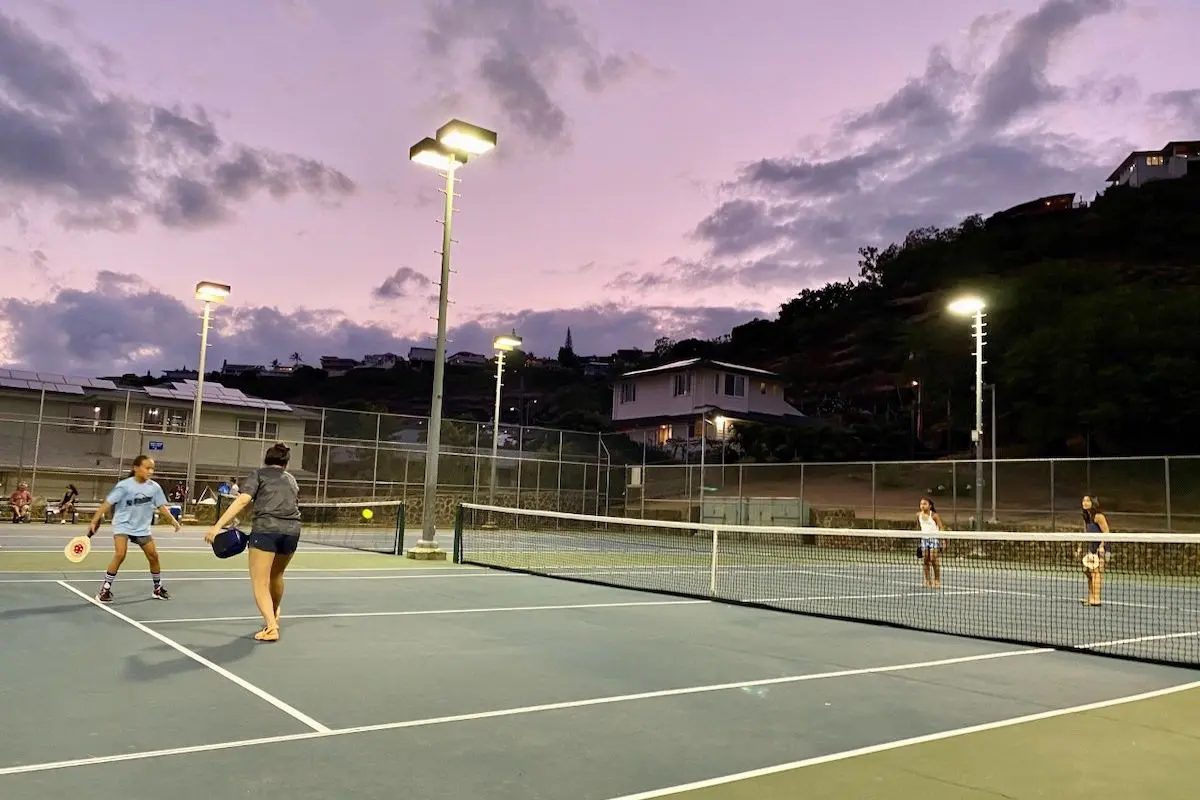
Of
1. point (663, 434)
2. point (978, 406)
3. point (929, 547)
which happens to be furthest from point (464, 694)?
point (663, 434)

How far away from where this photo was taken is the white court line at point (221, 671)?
16.8 feet

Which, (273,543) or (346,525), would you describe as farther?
(346,525)

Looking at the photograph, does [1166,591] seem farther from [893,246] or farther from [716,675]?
[893,246]

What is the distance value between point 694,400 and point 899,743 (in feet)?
187

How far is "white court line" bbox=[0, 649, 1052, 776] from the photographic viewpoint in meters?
4.24

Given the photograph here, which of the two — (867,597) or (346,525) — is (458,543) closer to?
(867,597)

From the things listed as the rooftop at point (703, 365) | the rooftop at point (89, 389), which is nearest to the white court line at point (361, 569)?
the rooftop at point (89, 389)

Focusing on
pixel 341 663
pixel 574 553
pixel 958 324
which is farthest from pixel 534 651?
pixel 958 324

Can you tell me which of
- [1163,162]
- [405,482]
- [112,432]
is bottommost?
[405,482]

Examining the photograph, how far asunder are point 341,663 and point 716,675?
9.37 feet

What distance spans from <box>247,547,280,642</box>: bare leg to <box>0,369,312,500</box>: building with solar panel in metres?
20.1

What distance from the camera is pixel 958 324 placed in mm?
64938

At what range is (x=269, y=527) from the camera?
777 centimetres

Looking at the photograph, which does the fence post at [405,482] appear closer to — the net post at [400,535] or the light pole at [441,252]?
the net post at [400,535]
